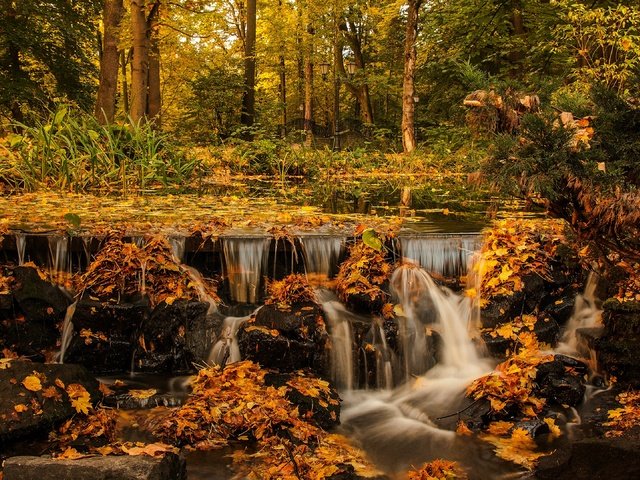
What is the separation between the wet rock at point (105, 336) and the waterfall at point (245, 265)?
A: 3.44 ft

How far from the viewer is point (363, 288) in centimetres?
567

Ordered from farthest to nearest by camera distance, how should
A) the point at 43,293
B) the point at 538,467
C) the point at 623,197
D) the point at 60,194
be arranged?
the point at 60,194 → the point at 43,293 → the point at 538,467 → the point at 623,197

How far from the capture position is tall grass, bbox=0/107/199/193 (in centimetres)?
949

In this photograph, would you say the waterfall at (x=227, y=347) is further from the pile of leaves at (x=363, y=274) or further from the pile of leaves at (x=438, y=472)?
the pile of leaves at (x=438, y=472)

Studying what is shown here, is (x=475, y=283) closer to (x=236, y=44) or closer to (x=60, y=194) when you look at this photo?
(x=60, y=194)

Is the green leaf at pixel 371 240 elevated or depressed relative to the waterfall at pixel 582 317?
elevated

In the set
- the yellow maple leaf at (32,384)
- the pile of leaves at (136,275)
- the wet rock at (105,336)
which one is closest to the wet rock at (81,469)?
the yellow maple leaf at (32,384)

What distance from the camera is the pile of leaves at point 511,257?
5836 mm

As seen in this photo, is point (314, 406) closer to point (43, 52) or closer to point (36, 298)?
point (36, 298)

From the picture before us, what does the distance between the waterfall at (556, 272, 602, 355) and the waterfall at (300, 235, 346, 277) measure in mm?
2434

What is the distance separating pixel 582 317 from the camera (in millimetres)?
5891

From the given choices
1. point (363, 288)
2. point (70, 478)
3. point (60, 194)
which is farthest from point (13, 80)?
point (70, 478)

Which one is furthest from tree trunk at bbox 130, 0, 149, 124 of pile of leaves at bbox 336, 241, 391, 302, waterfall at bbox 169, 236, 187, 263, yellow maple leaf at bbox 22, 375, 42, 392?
yellow maple leaf at bbox 22, 375, 42, 392

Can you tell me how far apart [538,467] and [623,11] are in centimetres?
1105
